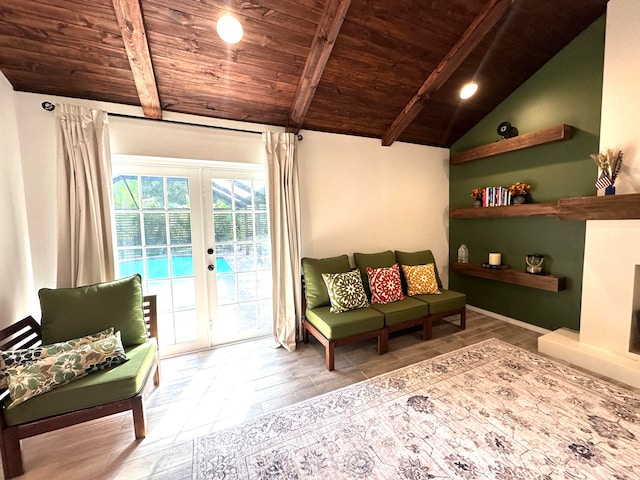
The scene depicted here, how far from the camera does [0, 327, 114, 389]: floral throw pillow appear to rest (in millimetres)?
1459

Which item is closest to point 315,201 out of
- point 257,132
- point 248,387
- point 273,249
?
point 273,249

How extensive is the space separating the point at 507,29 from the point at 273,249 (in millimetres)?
3056

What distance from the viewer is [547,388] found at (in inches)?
79.0

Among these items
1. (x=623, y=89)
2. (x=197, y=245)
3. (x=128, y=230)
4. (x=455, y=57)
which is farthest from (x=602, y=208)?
(x=128, y=230)

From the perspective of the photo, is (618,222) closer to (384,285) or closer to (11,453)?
(384,285)

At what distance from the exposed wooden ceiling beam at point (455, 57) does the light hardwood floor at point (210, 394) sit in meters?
2.57

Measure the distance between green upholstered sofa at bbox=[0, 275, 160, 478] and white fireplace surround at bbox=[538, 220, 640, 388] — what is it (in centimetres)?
355

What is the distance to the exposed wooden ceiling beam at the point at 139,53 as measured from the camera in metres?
1.63

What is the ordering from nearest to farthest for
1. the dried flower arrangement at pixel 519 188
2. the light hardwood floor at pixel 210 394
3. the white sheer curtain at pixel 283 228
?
1. the light hardwood floor at pixel 210 394
2. the white sheer curtain at pixel 283 228
3. the dried flower arrangement at pixel 519 188

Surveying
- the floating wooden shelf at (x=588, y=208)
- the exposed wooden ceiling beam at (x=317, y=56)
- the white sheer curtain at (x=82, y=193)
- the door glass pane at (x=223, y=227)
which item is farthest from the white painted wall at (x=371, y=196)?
the white sheer curtain at (x=82, y=193)

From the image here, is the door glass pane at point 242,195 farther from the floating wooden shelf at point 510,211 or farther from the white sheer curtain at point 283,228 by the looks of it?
the floating wooden shelf at point 510,211

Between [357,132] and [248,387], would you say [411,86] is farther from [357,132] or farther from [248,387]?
[248,387]

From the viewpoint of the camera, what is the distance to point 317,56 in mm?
2125

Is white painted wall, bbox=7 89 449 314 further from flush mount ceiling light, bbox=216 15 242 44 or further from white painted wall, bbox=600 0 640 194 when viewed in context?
white painted wall, bbox=600 0 640 194
